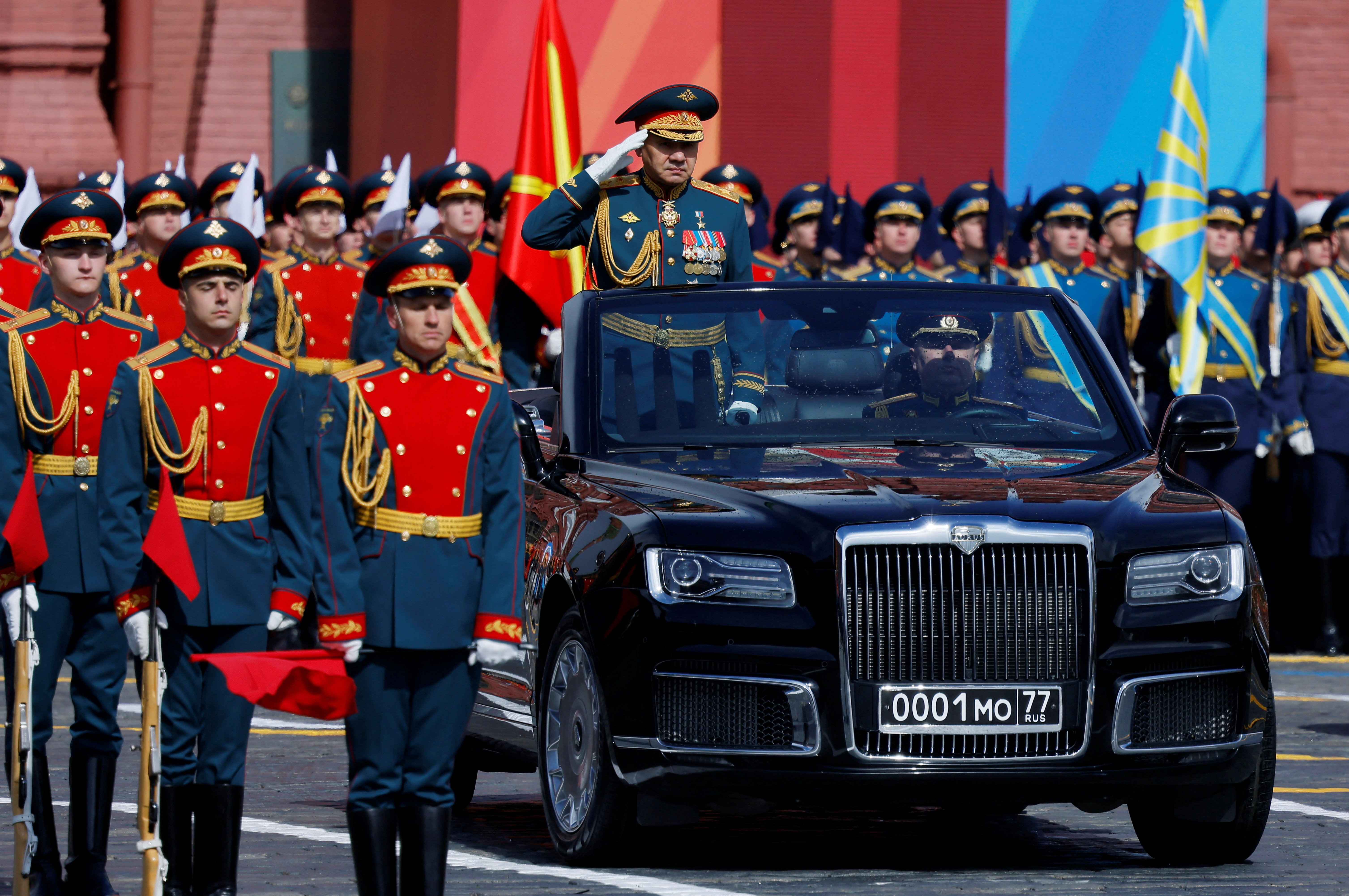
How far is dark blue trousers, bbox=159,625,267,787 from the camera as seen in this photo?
7125 mm

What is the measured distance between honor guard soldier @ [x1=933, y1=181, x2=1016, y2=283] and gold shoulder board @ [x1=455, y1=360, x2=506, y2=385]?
9.55m

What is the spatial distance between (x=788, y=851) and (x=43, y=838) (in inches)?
87.1

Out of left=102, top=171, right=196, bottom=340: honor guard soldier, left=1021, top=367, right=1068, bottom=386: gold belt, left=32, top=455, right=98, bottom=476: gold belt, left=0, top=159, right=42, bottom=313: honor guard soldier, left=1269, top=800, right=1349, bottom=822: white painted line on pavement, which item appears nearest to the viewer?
left=32, top=455, right=98, bottom=476: gold belt

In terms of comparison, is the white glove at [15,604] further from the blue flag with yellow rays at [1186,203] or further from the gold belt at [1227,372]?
the gold belt at [1227,372]

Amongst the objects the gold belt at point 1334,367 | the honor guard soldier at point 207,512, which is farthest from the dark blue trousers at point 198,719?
the gold belt at point 1334,367

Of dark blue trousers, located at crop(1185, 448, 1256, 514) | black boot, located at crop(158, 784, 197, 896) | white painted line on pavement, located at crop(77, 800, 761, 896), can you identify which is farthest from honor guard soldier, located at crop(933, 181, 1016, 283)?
black boot, located at crop(158, 784, 197, 896)

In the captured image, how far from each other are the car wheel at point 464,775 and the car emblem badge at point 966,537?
7.64 ft

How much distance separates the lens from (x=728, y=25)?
65.6ft

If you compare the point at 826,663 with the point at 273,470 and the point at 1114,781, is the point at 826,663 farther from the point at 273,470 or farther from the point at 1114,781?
the point at 273,470

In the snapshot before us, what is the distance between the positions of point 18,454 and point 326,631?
6.02ft

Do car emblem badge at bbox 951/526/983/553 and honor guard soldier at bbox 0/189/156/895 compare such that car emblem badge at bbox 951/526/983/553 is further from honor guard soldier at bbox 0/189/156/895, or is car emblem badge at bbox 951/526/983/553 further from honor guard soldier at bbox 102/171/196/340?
honor guard soldier at bbox 102/171/196/340

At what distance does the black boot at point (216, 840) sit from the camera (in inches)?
277

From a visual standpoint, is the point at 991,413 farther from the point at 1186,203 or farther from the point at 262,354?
the point at 1186,203

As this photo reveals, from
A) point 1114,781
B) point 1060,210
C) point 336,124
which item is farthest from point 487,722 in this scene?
point 336,124
